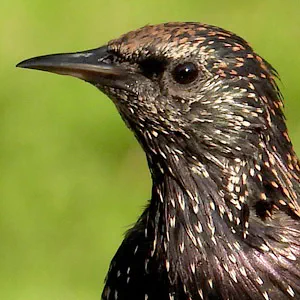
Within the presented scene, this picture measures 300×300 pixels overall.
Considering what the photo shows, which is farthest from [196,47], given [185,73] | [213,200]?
[213,200]

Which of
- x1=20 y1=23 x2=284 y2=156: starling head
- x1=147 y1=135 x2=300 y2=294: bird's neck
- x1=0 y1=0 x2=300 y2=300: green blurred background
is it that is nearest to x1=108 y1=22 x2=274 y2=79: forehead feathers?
x1=20 y1=23 x2=284 y2=156: starling head

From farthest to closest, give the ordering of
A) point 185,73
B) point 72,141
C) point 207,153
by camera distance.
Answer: point 72,141, point 207,153, point 185,73

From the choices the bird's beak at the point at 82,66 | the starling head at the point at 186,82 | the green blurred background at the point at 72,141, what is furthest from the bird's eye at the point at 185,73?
the green blurred background at the point at 72,141

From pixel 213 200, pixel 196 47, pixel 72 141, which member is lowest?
pixel 213 200

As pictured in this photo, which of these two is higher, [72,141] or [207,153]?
[72,141]

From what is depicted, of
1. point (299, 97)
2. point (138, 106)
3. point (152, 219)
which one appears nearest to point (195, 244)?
point (152, 219)

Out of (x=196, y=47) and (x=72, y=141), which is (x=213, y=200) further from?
(x=72, y=141)

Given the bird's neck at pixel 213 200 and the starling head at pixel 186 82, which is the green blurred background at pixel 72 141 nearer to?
the bird's neck at pixel 213 200

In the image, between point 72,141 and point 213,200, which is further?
point 72,141
